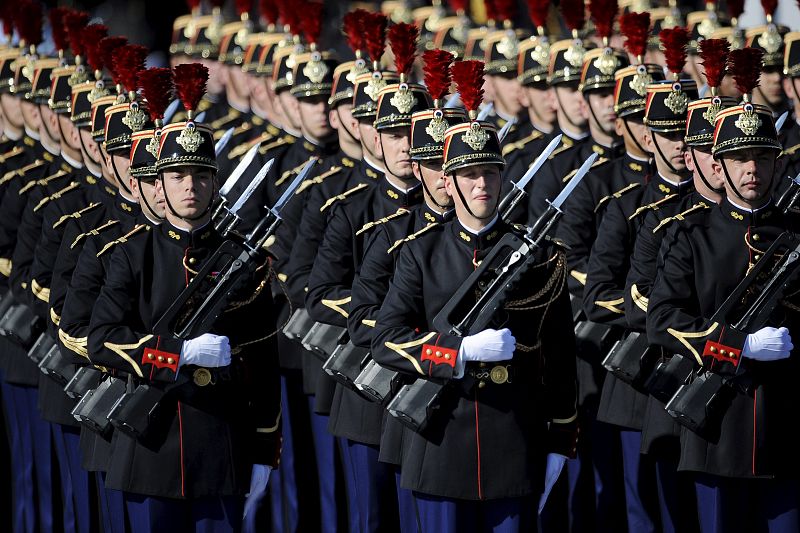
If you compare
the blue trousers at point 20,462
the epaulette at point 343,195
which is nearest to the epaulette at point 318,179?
the epaulette at point 343,195

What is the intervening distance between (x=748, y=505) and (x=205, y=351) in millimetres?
2654

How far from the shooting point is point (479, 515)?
8570 millimetres

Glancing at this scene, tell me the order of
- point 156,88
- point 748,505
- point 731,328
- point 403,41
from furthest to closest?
point 403,41, point 156,88, point 748,505, point 731,328

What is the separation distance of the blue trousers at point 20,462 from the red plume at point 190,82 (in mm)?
3863

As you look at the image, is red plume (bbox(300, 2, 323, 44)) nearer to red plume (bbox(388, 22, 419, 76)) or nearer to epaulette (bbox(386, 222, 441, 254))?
red plume (bbox(388, 22, 419, 76))

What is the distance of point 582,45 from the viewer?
40.8 feet

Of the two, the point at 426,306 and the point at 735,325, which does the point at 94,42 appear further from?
the point at 735,325

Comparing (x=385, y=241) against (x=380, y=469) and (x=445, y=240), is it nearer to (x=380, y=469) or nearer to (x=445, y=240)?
(x=445, y=240)

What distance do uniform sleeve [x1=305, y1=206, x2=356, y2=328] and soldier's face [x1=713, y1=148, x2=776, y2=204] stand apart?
2258 millimetres

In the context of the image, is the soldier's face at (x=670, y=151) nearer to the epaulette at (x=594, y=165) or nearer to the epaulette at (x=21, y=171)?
the epaulette at (x=594, y=165)

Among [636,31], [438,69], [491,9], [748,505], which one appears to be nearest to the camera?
[748,505]

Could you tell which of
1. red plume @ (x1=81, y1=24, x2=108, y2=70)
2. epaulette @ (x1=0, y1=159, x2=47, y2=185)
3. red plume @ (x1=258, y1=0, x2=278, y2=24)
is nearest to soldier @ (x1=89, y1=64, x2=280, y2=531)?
red plume @ (x1=81, y1=24, x2=108, y2=70)

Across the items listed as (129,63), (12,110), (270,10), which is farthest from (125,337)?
(270,10)

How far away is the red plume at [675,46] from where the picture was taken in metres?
10.3
